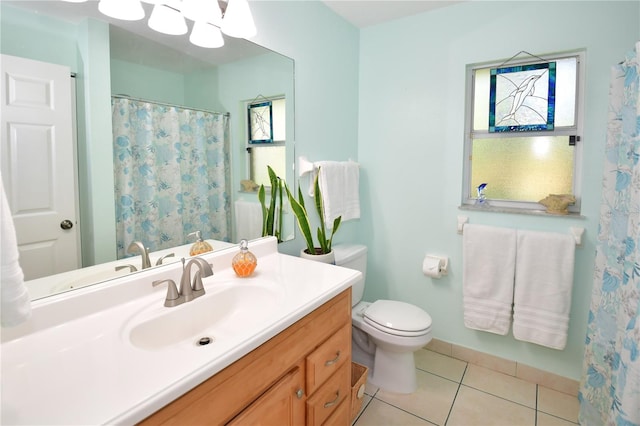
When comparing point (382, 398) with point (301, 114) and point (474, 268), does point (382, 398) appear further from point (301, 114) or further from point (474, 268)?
point (301, 114)

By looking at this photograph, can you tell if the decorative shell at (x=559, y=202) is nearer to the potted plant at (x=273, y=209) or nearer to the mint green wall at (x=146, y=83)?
the potted plant at (x=273, y=209)

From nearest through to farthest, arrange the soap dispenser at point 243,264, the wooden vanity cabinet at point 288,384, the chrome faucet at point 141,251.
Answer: the wooden vanity cabinet at point 288,384
the chrome faucet at point 141,251
the soap dispenser at point 243,264

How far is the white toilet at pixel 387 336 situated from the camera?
1.85 meters

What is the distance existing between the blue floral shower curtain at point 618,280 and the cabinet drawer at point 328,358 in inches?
39.7

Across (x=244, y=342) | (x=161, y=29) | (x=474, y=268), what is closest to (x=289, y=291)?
(x=244, y=342)

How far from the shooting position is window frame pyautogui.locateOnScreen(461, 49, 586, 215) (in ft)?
6.16

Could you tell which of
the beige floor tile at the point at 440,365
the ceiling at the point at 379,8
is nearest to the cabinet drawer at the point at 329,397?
the beige floor tile at the point at 440,365

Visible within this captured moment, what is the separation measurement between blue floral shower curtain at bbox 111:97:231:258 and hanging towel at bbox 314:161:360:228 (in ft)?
2.16

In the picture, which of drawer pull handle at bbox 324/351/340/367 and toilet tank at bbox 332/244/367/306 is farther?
toilet tank at bbox 332/244/367/306

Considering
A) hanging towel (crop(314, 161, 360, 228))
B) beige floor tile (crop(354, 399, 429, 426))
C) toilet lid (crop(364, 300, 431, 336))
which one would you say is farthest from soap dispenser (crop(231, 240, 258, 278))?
beige floor tile (crop(354, 399, 429, 426))

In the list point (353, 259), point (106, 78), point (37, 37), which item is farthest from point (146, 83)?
point (353, 259)

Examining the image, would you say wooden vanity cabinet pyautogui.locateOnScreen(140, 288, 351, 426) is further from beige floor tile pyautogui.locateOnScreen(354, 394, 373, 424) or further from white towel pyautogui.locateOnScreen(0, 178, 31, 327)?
beige floor tile pyautogui.locateOnScreen(354, 394, 373, 424)

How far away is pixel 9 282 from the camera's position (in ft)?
1.97

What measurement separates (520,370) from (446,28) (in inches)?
86.4
